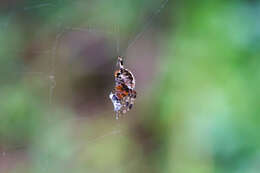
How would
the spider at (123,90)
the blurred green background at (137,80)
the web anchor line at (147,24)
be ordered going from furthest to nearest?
the web anchor line at (147,24) → the blurred green background at (137,80) → the spider at (123,90)

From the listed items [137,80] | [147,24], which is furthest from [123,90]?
[147,24]

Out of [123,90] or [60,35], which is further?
[60,35]

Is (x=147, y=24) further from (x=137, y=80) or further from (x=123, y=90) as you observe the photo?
(x=123, y=90)

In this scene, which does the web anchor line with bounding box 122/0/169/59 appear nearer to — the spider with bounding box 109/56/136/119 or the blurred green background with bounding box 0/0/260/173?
the blurred green background with bounding box 0/0/260/173

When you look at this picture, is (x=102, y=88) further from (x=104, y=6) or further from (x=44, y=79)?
(x=104, y=6)

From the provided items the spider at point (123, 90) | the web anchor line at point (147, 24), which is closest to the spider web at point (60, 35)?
the web anchor line at point (147, 24)

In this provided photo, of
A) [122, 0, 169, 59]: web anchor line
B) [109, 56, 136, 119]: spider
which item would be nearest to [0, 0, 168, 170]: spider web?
[122, 0, 169, 59]: web anchor line

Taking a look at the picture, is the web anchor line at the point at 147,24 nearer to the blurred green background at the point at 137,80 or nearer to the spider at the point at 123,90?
the blurred green background at the point at 137,80
